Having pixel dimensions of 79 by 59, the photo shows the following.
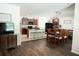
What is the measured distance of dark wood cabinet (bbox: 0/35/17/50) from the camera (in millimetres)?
4859

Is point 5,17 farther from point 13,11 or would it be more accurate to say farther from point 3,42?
point 3,42

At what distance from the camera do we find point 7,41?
5.00 meters

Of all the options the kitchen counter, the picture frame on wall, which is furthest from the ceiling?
the kitchen counter

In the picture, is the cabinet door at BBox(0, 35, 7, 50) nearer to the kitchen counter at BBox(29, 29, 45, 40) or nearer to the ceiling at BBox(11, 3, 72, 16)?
the ceiling at BBox(11, 3, 72, 16)

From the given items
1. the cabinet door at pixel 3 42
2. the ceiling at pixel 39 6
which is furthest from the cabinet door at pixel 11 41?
the ceiling at pixel 39 6

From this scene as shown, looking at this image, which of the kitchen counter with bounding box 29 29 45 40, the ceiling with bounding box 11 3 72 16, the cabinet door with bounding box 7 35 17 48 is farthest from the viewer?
the kitchen counter with bounding box 29 29 45 40

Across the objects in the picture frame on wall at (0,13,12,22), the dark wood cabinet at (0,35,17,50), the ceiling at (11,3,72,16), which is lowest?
the dark wood cabinet at (0,35,17,50)

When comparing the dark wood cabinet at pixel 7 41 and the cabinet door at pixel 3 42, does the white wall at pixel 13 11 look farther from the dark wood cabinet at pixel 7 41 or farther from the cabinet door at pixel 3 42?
the cabinet door at pixel 3 42

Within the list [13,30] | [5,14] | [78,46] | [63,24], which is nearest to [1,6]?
[5,14]

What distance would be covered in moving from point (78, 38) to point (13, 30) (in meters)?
3.23

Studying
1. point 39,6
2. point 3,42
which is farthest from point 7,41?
point 39,6

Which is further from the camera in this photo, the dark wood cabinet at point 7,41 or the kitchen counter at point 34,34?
the kitchen counter at point 34,34

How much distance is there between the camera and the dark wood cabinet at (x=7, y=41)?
15.9ft

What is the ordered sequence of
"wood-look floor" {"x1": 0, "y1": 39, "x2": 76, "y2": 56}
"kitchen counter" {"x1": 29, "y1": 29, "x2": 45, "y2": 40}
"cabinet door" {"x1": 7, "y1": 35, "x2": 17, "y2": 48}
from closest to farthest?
"wood-look floor" {"x1": 0, "y1": 39, "x2": 76, "y2": 56} → "cabinet door" {"x1": 7, "y1": 35, "x2": 17, "y2": 48} → "kitchen counter" {"x1": 29, "y1": 29, "x2": 45, "y2": 40}
